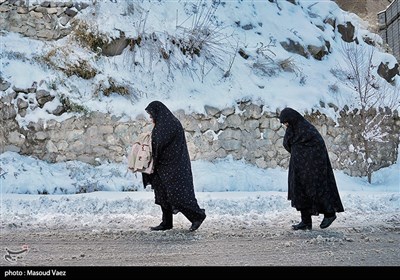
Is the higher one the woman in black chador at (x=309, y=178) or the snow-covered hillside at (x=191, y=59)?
the snow-covered hillside at (x=191, y=59)

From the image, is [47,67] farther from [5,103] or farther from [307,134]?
[307,134]

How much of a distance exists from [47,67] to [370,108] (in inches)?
304

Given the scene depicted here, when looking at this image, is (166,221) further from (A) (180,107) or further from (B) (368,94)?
(B) (368,94)

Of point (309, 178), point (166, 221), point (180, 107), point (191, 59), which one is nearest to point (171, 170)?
point (166, 221)

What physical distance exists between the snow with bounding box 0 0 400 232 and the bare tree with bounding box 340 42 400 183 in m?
0.36

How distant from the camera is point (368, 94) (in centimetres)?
1439

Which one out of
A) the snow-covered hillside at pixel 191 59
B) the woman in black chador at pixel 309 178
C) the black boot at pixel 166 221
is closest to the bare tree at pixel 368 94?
the snow-covered hillside at pixel 191 59

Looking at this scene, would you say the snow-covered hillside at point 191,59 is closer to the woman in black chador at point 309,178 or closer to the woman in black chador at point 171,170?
the woman in black chador at point 171,170

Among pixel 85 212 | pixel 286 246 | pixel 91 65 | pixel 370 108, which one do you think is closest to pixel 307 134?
pixel 286 246

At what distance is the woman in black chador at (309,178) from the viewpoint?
727 centimetres

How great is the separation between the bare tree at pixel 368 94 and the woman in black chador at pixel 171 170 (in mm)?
7467

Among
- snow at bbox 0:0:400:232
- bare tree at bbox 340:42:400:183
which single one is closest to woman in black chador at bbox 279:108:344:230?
snow at bbox 0:0:400:232

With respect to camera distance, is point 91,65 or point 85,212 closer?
point 85,212

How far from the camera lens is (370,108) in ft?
46.1
